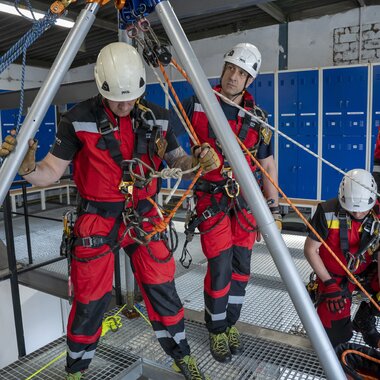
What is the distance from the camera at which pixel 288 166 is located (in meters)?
7.25

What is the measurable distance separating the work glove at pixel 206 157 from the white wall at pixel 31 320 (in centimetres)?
438

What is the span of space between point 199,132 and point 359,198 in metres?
1.16

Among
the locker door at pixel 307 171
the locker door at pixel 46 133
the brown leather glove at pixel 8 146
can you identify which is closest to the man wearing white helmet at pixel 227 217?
the brown leather glove at pixel 8 146

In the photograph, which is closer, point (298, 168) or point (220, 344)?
point (220, 344)

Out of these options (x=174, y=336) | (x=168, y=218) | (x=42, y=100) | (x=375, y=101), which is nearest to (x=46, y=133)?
(x=375, y=101)

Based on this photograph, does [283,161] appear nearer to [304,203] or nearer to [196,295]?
[304,203]

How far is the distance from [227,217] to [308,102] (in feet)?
16.7

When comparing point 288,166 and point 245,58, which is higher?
point 245,58

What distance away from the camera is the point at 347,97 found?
654cm

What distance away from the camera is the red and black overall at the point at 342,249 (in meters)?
2.70

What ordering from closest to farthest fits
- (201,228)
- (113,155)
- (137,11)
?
(137,11), (113,155), (201,228)

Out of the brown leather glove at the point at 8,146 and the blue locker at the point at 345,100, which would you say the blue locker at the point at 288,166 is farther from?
the brown leather glove at the point at 8,146

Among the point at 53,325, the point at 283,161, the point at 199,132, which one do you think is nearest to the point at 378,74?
the point at 283,161

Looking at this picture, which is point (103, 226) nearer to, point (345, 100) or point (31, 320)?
point (31, 320)
